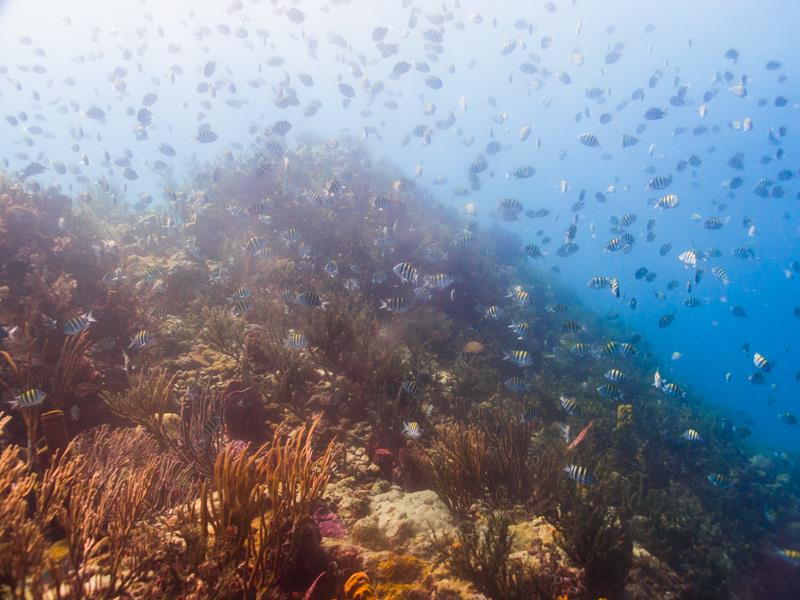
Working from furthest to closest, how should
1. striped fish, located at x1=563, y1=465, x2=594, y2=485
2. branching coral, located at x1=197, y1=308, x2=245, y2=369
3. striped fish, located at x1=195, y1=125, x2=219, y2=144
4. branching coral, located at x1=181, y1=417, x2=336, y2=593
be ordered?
striped fish, located at x1=195, y1=125, x2=219, y2=144, branching coral, located at x1=197, y1=308, x2=245, y2=369, striped fish, located at x1=563, y1=465, x2=594, y2=485, branching coral, located at x1=181, y1=417, x2=336, y2=593

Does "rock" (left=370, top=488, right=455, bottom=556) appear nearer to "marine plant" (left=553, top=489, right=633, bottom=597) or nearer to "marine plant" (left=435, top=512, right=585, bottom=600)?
"marine plant" (left=435, top=512, right=585, bottom=600)

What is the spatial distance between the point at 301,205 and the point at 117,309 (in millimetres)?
8535

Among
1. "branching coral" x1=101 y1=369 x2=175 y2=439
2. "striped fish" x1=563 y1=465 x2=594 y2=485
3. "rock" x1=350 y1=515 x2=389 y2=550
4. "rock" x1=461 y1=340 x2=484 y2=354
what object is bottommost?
"branching coral" x1=101 y1=369 x2=175 y2=439

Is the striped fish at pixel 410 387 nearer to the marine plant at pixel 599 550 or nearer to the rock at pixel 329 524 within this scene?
the rock at pixel 329 524

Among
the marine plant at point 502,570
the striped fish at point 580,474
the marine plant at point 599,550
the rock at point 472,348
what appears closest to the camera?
the marine plant at point 502,570

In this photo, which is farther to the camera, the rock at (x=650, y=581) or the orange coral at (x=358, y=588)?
the rock at (x=650, y=581)

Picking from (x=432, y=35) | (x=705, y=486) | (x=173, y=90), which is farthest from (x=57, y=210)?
(x=173, y=90)

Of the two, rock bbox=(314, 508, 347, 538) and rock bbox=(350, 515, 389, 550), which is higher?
rock bbox=(350, 515, 389, 550)

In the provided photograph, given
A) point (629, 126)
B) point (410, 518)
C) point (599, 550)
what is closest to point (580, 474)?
point (599, 550)

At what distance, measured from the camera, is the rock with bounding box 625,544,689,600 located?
14.1 feet

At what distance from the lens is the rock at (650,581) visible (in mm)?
4301

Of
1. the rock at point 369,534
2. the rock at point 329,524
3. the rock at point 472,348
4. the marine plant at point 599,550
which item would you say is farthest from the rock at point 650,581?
the rock at point 472,348

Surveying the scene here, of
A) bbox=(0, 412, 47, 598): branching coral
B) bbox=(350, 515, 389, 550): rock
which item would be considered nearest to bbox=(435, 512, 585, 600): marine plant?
bbox=(350, 515, 389, 550): rock

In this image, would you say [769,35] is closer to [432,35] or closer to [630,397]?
[432,35]
